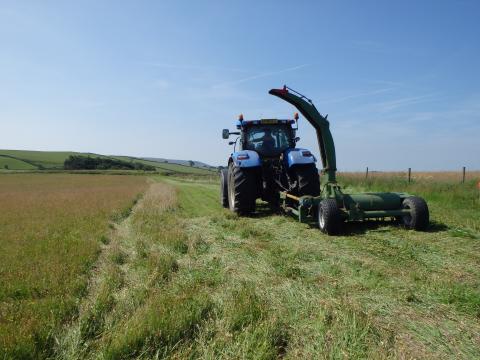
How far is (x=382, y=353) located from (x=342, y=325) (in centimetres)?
44

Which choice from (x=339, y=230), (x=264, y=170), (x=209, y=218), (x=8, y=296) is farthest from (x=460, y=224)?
(x=8, y=296)

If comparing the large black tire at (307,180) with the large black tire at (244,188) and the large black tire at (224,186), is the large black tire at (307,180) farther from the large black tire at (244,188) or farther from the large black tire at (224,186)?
the large black tire at (224,186)

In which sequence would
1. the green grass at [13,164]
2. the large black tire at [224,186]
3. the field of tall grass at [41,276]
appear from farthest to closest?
the green grass at [13,164], the large black tire at [224,186], the field of tall grass at [41,276]

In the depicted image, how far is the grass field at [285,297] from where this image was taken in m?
2.79

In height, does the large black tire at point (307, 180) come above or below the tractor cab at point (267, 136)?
below

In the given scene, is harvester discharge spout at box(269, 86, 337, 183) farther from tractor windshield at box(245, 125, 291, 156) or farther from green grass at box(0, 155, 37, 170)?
green grass at box(0, 155, 37, 170)


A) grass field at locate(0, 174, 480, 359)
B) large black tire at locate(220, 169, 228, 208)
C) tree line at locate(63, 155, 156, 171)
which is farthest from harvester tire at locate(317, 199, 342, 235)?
tree line at locate(63, 155, 156, 171)

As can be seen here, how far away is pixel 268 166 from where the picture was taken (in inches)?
377

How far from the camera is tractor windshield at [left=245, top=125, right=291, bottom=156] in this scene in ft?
32.6

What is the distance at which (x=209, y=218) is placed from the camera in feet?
30.1

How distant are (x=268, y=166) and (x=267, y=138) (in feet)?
2.77

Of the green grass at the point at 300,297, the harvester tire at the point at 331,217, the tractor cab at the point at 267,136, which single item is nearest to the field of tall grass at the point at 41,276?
the green grass at the point at 300,297

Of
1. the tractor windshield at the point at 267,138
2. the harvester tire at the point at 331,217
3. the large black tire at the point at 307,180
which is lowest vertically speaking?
the harvester tire at the point at 331,217

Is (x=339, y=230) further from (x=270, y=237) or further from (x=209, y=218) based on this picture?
(x=209, y=218)
